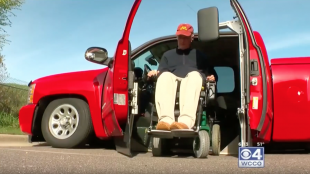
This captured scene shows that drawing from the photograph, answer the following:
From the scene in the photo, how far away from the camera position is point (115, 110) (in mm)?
4074

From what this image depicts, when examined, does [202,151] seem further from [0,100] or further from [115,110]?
[0,100]

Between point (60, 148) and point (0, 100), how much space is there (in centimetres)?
926

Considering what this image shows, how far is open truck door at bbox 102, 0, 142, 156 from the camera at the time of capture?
3994 mm

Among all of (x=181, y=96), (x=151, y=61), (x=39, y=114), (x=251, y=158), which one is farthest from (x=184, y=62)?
(x=39, y=114)

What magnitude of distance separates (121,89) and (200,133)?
97 centimetres

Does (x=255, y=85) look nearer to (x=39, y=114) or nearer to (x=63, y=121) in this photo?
(x=63, y=121)

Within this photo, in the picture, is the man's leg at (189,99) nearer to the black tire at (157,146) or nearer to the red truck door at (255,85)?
the black tire at (157,146)

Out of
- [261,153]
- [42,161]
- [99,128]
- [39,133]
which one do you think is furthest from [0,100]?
[261,153]

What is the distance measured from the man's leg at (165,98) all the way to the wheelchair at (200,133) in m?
0.12

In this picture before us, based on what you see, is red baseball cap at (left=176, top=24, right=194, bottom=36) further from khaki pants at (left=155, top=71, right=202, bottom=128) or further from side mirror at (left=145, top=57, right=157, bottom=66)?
side mirror at (left=145, top=57, right=157, bottom=66)

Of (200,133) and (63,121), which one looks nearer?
(200,133)

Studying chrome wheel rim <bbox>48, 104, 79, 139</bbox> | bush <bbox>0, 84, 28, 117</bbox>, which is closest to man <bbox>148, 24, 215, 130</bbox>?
chrome wheel rim <bbox>48, 104, 79, 139</bbox>

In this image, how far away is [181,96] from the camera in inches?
157

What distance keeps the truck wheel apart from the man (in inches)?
40.0
